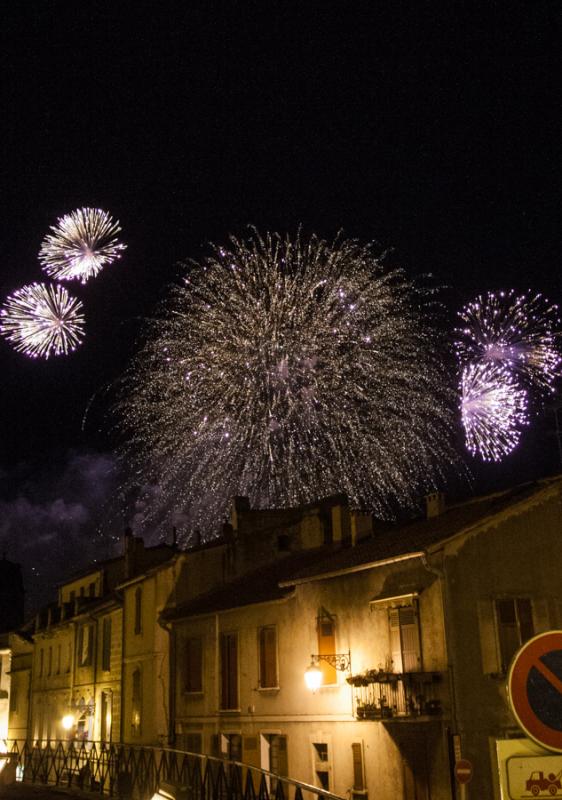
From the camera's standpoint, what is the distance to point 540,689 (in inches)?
237

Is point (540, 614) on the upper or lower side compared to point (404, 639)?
upper

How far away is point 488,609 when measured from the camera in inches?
902

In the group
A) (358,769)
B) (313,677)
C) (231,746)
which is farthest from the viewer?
(231,746)

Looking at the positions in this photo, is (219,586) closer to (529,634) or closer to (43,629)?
(529,634)

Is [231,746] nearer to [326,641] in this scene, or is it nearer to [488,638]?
[326,641]

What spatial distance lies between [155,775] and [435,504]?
11.7 metres

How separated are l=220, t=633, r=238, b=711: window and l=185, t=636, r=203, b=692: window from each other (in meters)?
1.62

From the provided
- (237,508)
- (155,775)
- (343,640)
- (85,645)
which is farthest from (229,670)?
(85,645)

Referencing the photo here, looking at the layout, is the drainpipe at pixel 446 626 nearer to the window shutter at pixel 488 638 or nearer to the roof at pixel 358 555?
the roof at pixel 358 555

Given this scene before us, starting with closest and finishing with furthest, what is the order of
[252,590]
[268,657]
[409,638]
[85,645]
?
1. [409,638]
2. [268,657]
3. [252,590]
4. [85,645]

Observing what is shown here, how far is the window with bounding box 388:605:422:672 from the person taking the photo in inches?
918

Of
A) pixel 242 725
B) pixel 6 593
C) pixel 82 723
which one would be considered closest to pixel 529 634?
pixel 242 725

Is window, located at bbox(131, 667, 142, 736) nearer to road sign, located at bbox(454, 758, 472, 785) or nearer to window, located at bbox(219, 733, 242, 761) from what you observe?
window, located at bbox(219, 733, 242, 761)

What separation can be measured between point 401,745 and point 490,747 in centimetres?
238
